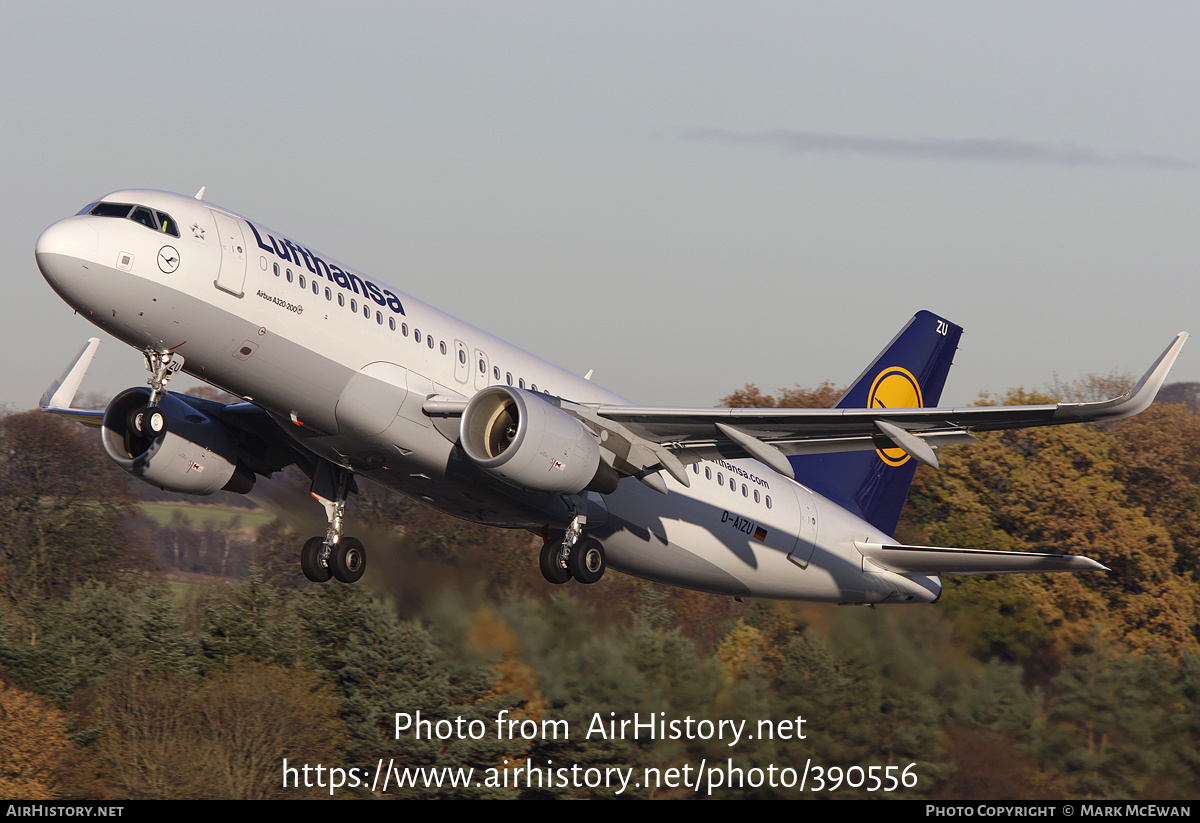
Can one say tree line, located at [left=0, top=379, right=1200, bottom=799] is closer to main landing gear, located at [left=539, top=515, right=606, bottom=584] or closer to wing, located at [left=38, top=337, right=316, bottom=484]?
wing, located at [left=38, top=337, right=316, bottom=484]

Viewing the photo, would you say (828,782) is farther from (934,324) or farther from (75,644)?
(75,644)

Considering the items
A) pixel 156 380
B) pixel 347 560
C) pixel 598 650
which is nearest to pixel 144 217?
pixel 156 380

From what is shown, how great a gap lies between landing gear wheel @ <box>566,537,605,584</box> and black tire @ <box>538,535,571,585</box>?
159 millimetres

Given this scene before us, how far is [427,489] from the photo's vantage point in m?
24.1

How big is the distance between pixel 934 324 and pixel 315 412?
19729 millimetres

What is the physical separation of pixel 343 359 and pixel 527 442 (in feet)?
11.2

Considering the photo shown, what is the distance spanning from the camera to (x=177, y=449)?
25797 mm

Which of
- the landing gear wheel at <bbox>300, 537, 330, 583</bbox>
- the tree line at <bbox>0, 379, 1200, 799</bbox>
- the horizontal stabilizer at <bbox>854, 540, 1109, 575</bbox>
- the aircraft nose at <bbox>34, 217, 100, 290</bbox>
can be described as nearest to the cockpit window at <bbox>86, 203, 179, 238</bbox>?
the aircraft nose at <bbox>34, 217, 100, 290</bbox>

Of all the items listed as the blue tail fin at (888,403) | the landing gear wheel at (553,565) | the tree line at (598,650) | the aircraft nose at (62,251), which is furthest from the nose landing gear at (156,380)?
the blue tail fin at (888,403)

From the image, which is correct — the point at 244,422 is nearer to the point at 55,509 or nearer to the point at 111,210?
the point at 111,210

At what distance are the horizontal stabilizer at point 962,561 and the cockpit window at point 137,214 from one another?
16.9m

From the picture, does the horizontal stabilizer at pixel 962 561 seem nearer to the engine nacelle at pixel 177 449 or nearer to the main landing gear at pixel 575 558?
the main landing gear at pixel 575 558
